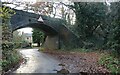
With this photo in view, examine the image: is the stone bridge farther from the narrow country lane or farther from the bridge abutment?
the narrow country lane

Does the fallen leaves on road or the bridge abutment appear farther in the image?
the bridge abutment

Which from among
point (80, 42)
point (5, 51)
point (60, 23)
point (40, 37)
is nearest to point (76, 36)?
point (80, 42)

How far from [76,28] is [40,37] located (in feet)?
13.6

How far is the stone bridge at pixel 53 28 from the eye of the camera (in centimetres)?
763

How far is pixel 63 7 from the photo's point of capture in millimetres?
8633

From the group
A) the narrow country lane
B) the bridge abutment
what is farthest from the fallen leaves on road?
the bridge abutment

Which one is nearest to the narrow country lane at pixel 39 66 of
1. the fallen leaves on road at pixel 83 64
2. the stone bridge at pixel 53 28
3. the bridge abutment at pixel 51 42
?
the fallen leaves on road at pixel 83 64

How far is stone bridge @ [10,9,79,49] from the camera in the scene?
763 centimetres

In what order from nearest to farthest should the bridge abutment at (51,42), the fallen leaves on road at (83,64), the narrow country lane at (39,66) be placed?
1. the fallen leaves on road at (83,64)
2. the narrow country lane at (39,66)
3. the bridge abutment at (51,42)

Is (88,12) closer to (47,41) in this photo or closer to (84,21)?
(84,21)

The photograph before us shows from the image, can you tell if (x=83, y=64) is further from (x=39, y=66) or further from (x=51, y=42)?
(x=51, y=42)

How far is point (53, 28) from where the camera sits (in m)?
9.55

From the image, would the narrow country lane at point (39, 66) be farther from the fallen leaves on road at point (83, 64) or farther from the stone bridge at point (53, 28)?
the stone bridge at point (53, 28)

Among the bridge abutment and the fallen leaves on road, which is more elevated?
the fallen leaves on road
